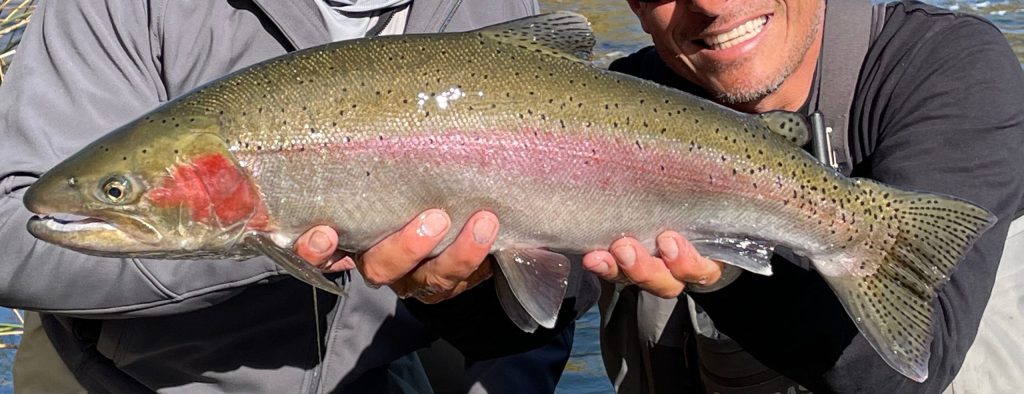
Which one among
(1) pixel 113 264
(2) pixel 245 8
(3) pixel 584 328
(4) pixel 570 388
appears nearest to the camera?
(1) pixel 113 264

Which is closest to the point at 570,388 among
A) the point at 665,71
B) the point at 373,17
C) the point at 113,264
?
the point at 665,71

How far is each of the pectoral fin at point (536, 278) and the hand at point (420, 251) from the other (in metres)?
0.08

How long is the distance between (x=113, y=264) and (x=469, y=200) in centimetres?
→ 106

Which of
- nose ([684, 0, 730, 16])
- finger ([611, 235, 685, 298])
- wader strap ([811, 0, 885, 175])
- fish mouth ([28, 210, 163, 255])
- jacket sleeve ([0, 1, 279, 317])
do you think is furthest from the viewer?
nose ([684, 0, 730, 16])

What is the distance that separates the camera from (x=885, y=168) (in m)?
3.14

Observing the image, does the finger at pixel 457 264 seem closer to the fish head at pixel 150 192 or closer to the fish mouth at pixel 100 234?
the fish head at pixel 150 192

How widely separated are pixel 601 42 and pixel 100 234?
884 centimetres

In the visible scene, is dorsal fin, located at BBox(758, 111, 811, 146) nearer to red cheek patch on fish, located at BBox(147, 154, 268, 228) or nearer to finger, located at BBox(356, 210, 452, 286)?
finger, located at BBox(356, 210, 452, 286)

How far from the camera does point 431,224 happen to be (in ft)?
8.83

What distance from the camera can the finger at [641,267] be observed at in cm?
279

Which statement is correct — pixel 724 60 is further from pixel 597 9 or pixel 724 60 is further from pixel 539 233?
pixel 597 9

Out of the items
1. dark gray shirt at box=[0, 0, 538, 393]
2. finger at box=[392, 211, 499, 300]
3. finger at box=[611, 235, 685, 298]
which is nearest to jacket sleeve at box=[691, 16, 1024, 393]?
finger at box=[611, 235, 685, 298]

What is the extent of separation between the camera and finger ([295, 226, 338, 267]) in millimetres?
2660

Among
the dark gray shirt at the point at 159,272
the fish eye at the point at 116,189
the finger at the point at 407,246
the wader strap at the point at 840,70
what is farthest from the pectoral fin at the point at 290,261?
the wader strap at the point at 840,70
